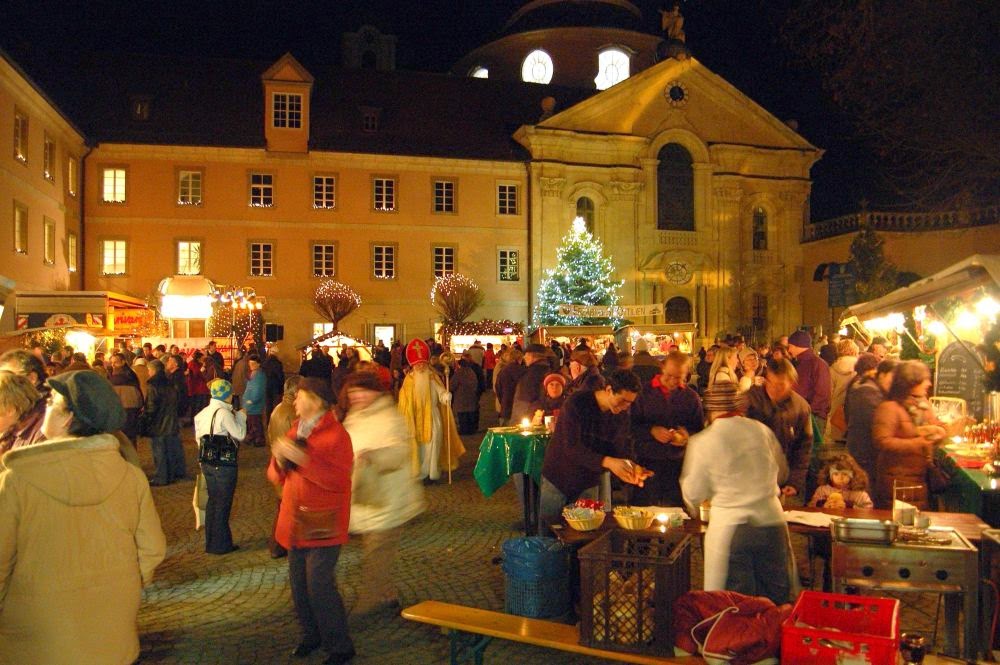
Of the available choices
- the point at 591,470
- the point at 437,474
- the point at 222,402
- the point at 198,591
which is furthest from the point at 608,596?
the point at 437,474

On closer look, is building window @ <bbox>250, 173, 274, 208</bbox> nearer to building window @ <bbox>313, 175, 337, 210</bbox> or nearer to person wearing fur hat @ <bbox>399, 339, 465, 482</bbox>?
building window @ <bbox>313, 175, 337, 210</bbox>

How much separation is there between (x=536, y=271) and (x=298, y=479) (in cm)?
3215

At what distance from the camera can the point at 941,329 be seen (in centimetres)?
1200

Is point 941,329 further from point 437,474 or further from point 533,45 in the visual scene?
point 533,45

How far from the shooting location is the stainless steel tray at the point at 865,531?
16.6 ft

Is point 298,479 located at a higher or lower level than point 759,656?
higher

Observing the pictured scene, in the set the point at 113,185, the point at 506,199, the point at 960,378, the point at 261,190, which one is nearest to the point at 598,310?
the point at 506,199

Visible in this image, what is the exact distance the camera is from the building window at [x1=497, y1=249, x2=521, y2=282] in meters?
37.5

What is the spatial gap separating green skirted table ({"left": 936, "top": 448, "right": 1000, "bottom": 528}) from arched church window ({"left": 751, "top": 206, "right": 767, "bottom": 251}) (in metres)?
34.2

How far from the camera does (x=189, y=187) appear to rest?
1362 inches

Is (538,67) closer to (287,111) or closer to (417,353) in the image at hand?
(287,111)

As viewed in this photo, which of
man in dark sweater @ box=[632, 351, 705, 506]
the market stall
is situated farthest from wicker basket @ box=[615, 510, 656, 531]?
the market stall

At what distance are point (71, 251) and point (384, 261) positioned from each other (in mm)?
11672

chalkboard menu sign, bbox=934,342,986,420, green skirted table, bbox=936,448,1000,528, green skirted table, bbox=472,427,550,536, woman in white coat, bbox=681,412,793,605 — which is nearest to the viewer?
woman in white coat, bbox=681,412,793,605
